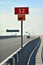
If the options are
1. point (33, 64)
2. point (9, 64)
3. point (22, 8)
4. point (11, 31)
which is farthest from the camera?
point (11, 31)

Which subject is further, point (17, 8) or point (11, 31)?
point (11, 31)

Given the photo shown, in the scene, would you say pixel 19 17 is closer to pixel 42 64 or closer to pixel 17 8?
pixel 17 8

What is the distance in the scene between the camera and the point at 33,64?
775 inches

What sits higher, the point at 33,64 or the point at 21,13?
the point at 21,13

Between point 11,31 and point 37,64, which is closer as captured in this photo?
point 37,64

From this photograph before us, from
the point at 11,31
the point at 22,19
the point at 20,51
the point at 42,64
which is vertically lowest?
the point at 11,31

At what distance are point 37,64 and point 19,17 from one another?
7.35 m

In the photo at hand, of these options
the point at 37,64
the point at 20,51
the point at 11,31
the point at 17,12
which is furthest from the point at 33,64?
the point at 11,31

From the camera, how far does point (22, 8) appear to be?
1288 centimetres

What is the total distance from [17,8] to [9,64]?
3.50 metres

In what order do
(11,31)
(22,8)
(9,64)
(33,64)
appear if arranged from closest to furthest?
(9,64)
(22,8)
(33,64)
(11,31)

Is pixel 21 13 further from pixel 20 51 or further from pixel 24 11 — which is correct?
pixel 20 51

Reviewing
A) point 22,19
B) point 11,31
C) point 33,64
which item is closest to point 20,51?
point 22,19

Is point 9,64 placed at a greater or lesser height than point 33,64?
greater
